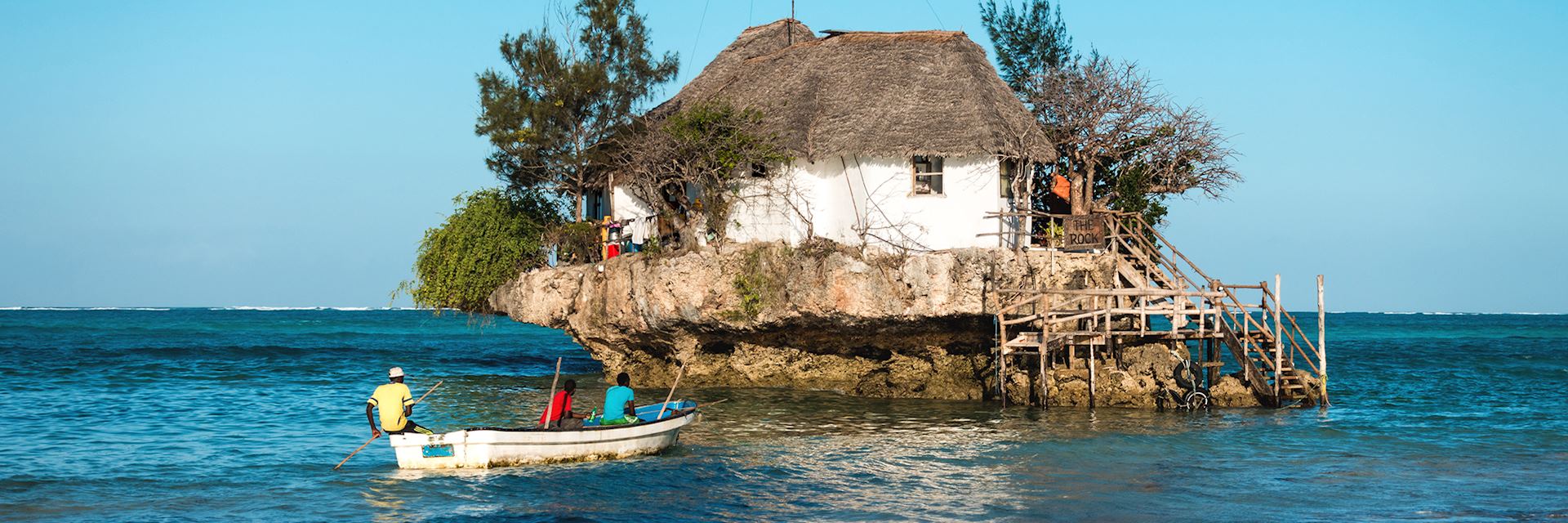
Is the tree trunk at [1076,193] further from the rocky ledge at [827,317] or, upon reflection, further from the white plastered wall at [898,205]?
the white plastered wall at [898,205]

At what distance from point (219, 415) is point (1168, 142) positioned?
24.9 m

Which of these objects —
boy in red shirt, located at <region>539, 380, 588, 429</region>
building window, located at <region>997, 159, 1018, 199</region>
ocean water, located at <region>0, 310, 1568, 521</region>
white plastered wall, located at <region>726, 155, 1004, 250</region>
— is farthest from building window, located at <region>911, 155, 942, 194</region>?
boy in red shirt, located at <region>539, 380, 588, 429</region>

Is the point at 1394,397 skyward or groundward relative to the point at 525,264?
groundward

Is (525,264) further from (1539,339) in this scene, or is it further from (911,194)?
(1539,339)

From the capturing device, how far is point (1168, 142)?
32812 mm

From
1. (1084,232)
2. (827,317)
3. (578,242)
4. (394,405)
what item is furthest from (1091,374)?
(394,405)

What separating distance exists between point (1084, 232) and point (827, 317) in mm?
6638

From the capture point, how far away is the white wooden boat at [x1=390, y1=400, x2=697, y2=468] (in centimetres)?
1978

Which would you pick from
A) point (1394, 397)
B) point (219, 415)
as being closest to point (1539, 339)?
point (1394, 397)

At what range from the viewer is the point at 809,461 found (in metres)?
21.9

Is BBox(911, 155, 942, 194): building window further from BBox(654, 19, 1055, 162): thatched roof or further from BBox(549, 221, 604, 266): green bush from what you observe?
BBox(549, 221, 604, 266): green bush

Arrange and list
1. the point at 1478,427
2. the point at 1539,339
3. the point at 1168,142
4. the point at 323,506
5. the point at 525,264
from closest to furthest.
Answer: the point at 323,506, the point at 1478,427, the point at 1168,142, the point at 525,264, the point at 1539,339

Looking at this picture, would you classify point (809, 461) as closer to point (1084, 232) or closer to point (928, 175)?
point (928, 175)

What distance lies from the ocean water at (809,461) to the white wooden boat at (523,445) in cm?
25
